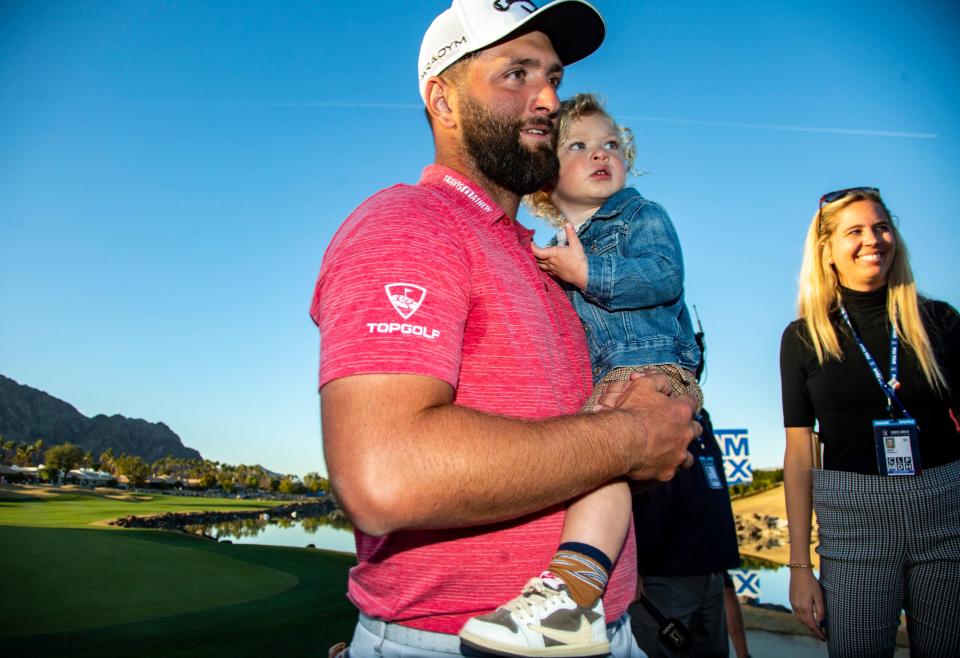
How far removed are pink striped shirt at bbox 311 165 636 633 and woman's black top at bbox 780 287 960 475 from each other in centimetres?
169

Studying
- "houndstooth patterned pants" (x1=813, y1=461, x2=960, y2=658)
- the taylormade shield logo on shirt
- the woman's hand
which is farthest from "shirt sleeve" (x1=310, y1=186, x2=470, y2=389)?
the woman's hand

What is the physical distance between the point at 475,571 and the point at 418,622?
6.1 inches

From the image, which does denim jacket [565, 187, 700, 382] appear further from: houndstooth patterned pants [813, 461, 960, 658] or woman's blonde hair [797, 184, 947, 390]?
houndstooth patterned pants [813, 461, 960, 658]

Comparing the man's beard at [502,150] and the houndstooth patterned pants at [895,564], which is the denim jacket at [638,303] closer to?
the man's beard at [502,150]

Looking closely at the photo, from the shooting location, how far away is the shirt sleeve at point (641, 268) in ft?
6.95

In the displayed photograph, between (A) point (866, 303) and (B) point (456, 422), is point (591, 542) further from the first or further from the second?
(A) point (866, 303)

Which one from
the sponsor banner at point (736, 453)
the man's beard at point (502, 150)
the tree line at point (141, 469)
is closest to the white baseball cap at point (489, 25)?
the man's beard at point (502, 150)

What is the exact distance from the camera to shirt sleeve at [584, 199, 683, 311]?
6.95ft

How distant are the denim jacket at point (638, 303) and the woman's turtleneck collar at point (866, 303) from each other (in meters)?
1.03

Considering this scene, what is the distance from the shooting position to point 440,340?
1.16 meters

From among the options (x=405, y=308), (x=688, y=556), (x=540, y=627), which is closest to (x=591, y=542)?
(x=540, y=627)

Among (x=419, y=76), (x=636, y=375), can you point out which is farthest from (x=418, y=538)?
(x=419, y=76)

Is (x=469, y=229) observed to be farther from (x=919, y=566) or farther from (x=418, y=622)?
(x=919, y=566)

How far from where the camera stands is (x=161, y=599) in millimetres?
11008
